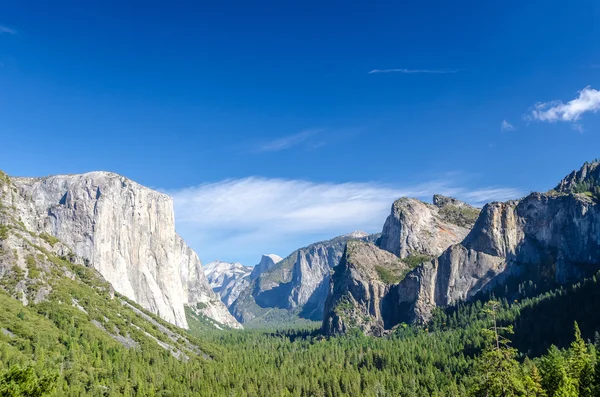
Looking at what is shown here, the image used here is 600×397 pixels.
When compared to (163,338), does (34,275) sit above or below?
above

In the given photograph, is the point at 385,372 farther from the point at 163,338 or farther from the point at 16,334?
the point at 16,334

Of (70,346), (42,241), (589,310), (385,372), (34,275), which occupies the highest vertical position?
(42,241)

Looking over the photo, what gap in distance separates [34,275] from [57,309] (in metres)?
18.1

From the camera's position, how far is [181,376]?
142 metres

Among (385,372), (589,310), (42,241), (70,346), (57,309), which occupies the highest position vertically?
(42,241)

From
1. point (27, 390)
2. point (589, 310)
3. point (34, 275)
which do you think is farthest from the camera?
point (589, 310)

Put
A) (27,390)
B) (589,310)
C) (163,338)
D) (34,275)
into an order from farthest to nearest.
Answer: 1. (163,338)
2. (589,310)
3. (34,275)
4. (27,390)

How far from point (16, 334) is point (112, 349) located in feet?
104

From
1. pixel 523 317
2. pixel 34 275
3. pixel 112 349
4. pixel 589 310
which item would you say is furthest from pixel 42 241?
pixel 589 310

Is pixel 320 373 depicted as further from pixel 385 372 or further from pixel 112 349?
pixel 112 349

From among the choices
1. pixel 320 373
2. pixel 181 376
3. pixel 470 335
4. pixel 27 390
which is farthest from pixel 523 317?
pixel 27 390

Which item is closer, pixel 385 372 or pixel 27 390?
pixel 27 390

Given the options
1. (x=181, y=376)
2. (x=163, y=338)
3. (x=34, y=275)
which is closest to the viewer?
(x=181, y=376)

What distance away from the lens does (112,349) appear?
143m
